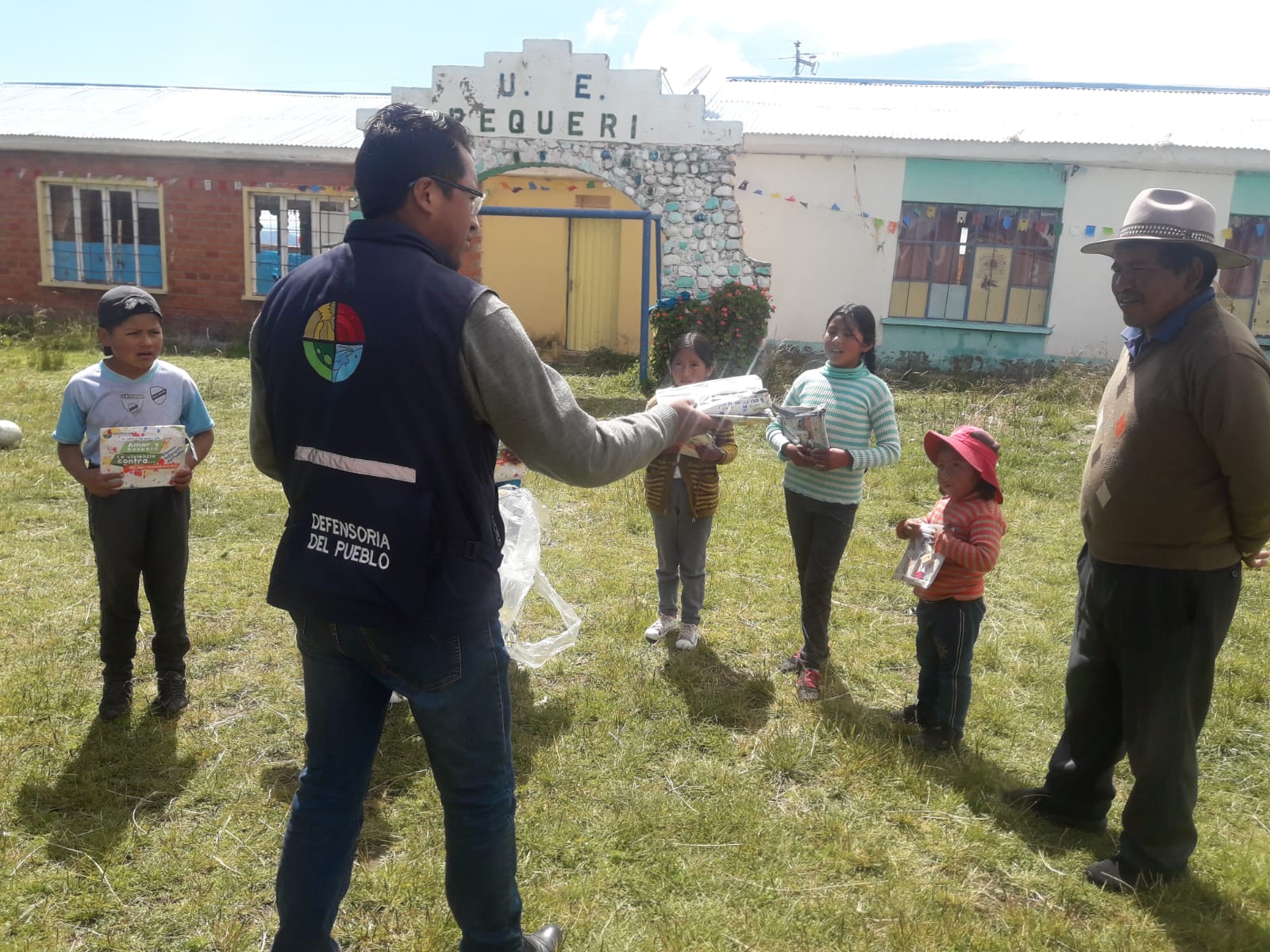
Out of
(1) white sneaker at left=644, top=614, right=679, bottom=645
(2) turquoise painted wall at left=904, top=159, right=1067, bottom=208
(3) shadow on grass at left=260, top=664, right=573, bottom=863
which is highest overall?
(2) turquoise painted wall at left=904, top=159, right=1067, bottom=208

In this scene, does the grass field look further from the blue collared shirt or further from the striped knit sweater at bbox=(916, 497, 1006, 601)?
the blue collared shirt

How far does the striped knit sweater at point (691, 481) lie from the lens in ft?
14.5

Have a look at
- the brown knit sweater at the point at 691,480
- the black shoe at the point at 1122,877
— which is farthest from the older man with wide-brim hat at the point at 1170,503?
the brown knit sweater at the point at 691,480

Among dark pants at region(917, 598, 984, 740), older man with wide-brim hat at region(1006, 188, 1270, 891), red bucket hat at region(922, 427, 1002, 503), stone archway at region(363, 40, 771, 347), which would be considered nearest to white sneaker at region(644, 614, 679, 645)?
dark pants at region(917, 598, 984, 740)

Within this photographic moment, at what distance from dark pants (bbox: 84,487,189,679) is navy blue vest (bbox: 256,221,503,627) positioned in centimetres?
192

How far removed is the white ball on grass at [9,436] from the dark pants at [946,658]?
768 cm

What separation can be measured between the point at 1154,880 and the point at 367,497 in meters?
2.55

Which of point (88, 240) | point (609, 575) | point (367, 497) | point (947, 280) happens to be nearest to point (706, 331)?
point (947, 280)

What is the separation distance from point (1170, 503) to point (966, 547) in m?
0.79

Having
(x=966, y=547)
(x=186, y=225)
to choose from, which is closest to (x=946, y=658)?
(x=966, y=547)

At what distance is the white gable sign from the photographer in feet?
36.0

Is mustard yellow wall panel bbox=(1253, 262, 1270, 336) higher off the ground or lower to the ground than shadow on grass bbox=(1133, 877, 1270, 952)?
higher

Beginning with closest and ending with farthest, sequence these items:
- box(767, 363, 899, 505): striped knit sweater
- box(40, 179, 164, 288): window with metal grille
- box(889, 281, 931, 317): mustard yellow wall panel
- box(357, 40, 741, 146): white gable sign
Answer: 1. box(767, 363, 899, 505): striped knit sweater
2. box(357, 40, 741, 146): white gable sign
3. box(889, 281, 931, 317): mustard yellow wall panel
4. box(40, 179, 164, 288): window with metal grille

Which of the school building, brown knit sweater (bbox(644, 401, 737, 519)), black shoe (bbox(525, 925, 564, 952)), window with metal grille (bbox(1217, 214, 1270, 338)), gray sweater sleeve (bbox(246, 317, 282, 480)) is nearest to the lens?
gray sweater sleeve (bbox(246, 317, 282, 480))
